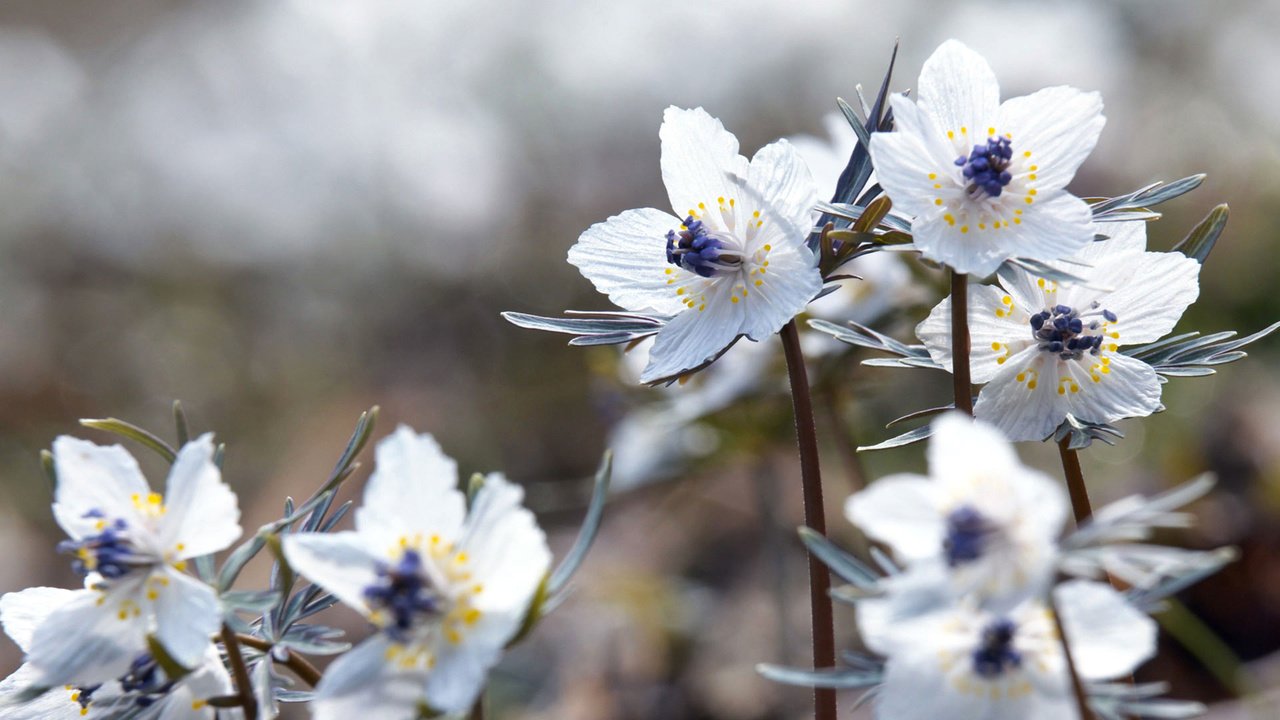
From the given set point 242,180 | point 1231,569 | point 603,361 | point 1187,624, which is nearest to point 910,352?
point 603,361

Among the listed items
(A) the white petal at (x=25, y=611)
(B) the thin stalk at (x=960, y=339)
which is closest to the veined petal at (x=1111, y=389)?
(B) the thin stalk at (x=960, y=339)

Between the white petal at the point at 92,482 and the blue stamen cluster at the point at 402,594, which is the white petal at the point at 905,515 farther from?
the white petal at the point at 92,482

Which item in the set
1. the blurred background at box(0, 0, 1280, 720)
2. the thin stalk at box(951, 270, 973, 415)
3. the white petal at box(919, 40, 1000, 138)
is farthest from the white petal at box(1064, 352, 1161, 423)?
the blurred background at box(0, 0, 1280, 720)

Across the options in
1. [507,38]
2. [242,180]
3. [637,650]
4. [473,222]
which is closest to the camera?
[637,650]

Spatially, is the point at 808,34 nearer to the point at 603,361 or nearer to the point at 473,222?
the point at 473,222

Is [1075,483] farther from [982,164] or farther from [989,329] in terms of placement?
[982,164]

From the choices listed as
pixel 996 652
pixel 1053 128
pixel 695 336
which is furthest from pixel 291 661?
pixel 1053 128
